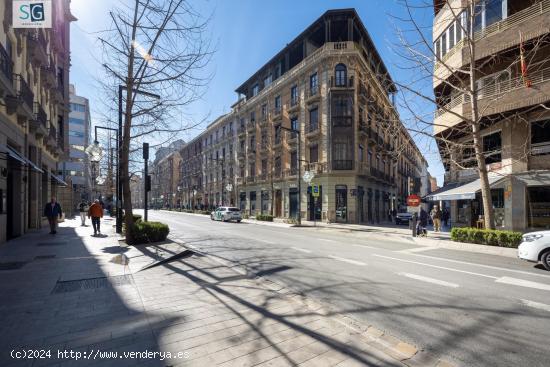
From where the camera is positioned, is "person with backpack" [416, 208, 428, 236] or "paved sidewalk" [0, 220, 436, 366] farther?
"person with backpack" [416, 208, 428, 236]

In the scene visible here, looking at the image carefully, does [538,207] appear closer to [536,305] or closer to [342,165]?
[536,305]

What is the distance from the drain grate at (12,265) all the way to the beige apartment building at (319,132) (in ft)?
62.6

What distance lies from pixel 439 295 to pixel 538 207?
14.1 meters

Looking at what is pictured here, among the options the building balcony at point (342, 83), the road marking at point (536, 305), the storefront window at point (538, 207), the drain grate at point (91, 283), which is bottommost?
the road marking at point (536, 305)

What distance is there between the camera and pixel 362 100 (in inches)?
1129

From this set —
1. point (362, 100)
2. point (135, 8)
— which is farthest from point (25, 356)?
point (362, 100)

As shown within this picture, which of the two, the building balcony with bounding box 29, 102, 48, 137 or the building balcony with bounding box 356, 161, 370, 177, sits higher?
the building balcony with bounding box 29, 102, 48, 137

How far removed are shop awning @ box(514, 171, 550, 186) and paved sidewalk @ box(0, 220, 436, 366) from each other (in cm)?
1581

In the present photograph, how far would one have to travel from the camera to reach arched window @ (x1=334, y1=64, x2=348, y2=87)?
90.1ft

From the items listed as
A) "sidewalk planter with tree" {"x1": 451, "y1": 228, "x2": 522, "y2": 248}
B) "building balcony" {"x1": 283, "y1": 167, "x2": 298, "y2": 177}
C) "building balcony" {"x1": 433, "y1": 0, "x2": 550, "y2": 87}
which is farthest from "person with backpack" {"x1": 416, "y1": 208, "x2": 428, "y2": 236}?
"building balcony" {"x1": 283, "y1": 167, "x2": 298, "y2": 177}

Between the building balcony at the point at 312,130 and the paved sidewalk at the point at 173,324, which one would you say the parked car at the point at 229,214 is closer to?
the building balcony at the point at 312,130

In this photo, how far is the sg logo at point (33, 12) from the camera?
957 cm

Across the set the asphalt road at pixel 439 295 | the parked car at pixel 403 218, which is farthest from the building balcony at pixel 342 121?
the asphalt road at pixel 439 295

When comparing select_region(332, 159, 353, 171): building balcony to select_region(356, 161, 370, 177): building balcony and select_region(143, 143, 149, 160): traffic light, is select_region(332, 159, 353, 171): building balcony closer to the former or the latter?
select_region(356, 161, 370, 177): building balcony
